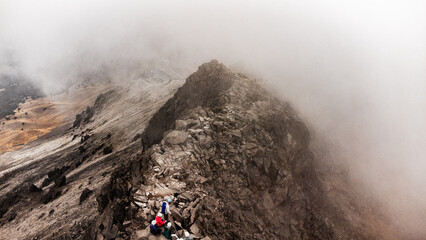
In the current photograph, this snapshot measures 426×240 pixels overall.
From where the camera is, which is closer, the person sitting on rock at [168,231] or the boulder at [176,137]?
the person sitting on rock at [168,231]

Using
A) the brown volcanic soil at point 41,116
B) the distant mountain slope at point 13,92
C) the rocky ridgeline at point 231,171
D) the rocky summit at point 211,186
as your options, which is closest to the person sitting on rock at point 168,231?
the rocky summit at point 211,186

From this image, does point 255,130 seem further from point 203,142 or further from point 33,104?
point 33,104

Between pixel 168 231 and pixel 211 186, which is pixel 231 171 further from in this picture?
pixel 168 231

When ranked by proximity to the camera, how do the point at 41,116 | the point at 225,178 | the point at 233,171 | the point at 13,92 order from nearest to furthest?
1. the point at 225,178
2. the point at 233,171
3. the point at 41,116
4. the point at 13,92

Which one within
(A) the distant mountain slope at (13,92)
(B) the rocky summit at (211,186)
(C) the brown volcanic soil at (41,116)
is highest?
(B) the rocky summit at (211,186)

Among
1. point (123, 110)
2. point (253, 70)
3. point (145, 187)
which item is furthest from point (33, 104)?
point (145, 187)

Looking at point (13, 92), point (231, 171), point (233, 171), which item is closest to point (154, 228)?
point (231, 171)

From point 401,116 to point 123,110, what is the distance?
6124 cm

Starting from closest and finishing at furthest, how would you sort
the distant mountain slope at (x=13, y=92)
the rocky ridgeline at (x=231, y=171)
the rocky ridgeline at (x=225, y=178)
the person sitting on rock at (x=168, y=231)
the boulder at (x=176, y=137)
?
the person sitting on rock at (x=168, y=231) < the rocky ridgeline at (x=225, y=178) < the rocky ridgeline at (x=231, y=171) < the boulder at (x=176, y=137) < the distant mountain slope at (x=13, y=92)

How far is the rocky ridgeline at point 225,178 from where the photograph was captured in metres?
12.0

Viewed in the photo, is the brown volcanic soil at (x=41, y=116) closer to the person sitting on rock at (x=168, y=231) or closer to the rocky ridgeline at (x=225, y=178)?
→ the rocky ridgeline at (x=225, y=178)

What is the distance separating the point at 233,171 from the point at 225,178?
97 centimetres

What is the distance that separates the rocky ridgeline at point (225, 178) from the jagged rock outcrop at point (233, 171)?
0.05m

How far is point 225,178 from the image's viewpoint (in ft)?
51.8
